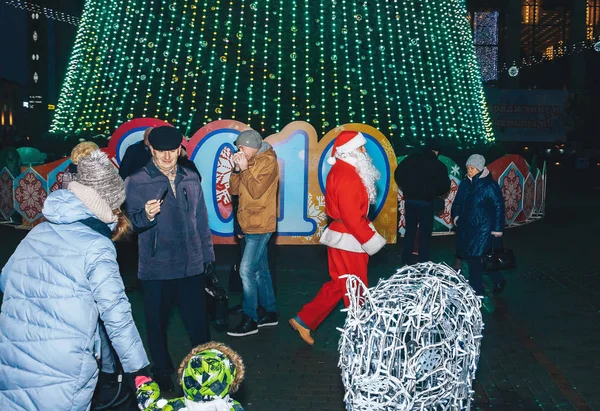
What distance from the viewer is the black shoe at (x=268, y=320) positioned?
772 cm

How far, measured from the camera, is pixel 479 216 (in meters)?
8.61

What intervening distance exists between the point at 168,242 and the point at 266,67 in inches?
424

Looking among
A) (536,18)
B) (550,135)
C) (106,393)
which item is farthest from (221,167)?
(536,18)

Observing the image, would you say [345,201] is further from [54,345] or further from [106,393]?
[54,345]

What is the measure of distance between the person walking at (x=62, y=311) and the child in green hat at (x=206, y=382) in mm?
320

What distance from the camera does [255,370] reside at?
631 cm

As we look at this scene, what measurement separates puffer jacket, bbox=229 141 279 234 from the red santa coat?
2.53 feet

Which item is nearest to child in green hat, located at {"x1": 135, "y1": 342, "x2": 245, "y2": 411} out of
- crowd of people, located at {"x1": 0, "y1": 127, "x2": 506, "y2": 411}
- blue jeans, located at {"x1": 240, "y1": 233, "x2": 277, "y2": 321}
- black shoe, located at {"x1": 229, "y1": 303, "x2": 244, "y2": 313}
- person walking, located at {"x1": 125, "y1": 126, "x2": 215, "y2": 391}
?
crowd of people, located at {"x1": 0, "y1": 127, "x2": 506, "y2": 411}

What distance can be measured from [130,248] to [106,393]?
26.1 feet

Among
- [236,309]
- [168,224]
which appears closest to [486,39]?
[236,309]

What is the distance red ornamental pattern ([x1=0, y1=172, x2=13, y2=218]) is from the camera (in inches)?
588

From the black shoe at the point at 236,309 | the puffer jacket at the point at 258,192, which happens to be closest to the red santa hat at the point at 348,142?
the puffer jacket at the point at 258,192

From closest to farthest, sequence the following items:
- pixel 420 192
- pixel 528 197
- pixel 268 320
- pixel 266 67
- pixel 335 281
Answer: pixel 335 281 < pixel 268 320 < pixel 420 192 < pixel 266 67 < pixel 528 197

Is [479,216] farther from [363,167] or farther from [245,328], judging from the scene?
[245,328]
